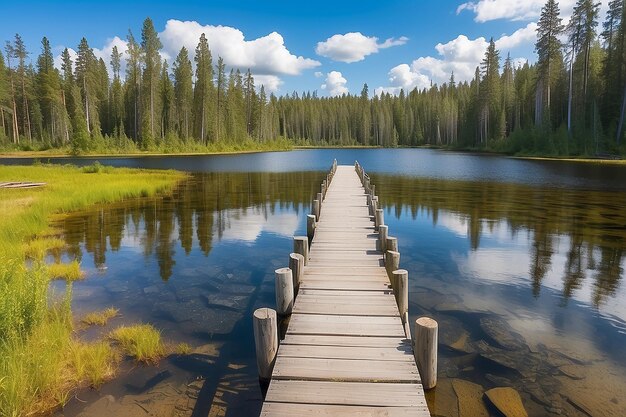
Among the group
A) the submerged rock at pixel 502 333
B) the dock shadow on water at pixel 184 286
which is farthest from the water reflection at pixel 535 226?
the dock shadow on water at pixel 184 286

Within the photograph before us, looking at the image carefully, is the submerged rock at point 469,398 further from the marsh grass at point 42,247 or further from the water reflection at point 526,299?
the marsh grass at point 42,247

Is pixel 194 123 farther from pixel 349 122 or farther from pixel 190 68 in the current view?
pixel 349 122

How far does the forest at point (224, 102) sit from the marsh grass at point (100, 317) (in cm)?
5508

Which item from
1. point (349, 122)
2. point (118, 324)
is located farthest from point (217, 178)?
point (349, 122)

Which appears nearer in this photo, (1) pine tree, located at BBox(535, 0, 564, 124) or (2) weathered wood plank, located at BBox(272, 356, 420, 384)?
(2) weathered wood plank, located at BBox(272, 356, 420, 384)

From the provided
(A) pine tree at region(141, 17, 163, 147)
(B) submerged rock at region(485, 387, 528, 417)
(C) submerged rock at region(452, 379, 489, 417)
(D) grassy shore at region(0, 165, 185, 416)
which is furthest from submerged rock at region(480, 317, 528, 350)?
(A) pine tree at region(141, 17, 163, 147)

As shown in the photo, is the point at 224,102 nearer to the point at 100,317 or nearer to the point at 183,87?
the point at 183,87

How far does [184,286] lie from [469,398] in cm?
758

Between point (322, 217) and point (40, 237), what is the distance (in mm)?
10762

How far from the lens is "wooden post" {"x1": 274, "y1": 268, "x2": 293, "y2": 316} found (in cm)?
771

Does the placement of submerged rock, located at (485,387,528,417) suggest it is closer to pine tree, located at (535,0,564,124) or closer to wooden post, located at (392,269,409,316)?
wooden post, located at (392,269,409,316)

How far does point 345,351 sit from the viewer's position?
19.5 ft

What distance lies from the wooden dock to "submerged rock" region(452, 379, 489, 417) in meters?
1.01

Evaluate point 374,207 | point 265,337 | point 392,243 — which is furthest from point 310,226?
point 265,337
